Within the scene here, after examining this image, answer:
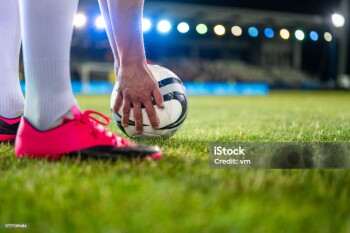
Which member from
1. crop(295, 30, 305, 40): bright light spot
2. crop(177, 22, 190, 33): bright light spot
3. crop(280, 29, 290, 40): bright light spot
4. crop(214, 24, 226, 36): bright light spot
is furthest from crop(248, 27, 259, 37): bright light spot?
crop(177, 22, 190, 33): bright light spot

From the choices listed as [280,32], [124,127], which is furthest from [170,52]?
[124,127]

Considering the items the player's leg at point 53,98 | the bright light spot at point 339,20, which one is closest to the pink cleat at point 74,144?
the player's leg at point 53,98

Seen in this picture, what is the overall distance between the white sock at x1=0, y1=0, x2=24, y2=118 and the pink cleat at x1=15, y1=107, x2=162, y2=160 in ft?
1.53

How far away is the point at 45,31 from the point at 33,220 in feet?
2.12

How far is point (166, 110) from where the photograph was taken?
185 cm

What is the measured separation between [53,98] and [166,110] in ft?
2.24

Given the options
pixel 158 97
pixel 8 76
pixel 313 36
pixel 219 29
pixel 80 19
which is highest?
pixel 80 19

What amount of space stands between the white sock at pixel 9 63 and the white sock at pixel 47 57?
1.51 ft

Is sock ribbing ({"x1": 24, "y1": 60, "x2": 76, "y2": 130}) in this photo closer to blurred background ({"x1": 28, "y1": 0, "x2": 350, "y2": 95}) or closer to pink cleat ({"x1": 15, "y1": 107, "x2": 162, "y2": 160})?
pink cleat ({"x1": 15, "y1": 107, "x2": 162, "y2": 160})

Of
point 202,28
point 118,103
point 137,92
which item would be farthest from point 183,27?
point 137,92

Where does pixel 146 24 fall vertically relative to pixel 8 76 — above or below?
above

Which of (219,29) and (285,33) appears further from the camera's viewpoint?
(285,33)

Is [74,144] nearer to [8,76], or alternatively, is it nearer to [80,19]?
[8,76]

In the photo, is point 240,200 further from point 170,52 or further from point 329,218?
point 170,52
